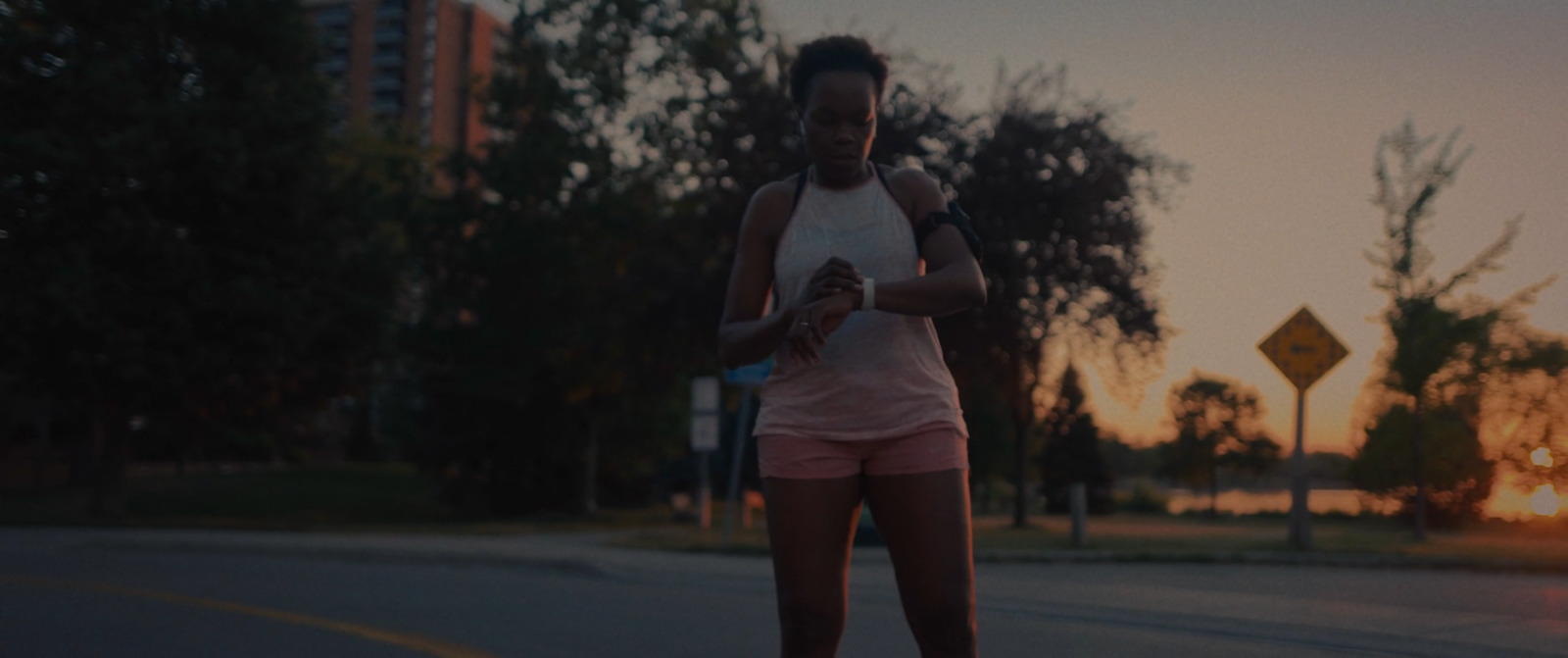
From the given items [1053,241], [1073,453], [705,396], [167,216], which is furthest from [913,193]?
[1073,453]

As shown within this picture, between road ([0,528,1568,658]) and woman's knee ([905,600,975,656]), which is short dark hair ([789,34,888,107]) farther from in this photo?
road ([0,528,1568,658])

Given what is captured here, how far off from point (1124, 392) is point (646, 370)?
8565 mm

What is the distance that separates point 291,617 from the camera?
8.53 metres

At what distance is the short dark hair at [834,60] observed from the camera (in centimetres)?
308

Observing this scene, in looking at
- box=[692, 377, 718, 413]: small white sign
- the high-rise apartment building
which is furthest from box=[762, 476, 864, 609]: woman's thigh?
the high-rise apartment building

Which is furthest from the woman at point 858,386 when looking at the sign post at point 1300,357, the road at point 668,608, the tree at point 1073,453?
the tree at point 1073,453

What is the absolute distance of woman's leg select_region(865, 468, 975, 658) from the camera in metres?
2.93

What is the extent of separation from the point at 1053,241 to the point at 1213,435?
5599cm

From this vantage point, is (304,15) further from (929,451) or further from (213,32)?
(929,451)

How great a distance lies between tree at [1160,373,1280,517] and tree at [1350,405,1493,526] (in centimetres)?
4414

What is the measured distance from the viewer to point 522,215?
31719 mm

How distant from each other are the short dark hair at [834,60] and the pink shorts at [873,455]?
30.5 inches

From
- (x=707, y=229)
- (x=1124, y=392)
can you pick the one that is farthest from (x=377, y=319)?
(x=1124, y=392)

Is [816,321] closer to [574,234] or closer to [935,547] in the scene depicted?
[935,547]
